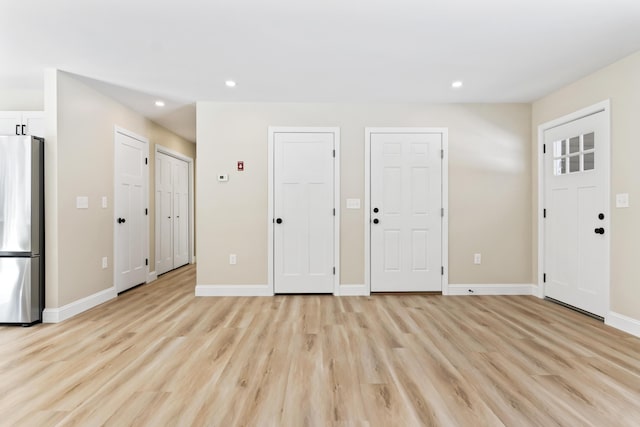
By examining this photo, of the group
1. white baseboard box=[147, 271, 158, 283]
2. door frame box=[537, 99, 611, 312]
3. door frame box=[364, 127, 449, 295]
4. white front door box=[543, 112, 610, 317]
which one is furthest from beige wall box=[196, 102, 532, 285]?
white baseboard box=[147, 271, 158, 283]

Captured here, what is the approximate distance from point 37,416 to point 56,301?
71.1 inches

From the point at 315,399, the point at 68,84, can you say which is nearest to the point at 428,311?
the point at 315,399

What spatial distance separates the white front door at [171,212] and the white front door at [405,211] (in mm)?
3436

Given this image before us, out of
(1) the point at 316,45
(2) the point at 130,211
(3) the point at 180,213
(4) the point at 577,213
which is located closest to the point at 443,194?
(4) the point at 577,213

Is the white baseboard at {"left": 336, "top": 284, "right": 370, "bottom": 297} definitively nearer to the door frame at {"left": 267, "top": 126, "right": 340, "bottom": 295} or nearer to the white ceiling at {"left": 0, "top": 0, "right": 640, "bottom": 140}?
the door frame at {"left": 267, "top": 126, "right": 340, "bottom": 295}

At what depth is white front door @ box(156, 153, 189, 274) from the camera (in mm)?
5207

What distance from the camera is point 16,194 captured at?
9.70ft

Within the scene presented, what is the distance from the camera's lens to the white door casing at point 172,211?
5203 millimetres

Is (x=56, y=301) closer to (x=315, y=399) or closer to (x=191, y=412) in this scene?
(x=191, y=412)

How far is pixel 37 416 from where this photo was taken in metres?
1.67

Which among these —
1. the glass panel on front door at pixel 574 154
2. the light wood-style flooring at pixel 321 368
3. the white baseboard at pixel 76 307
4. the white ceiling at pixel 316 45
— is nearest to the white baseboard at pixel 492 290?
the light wood-style flooring at pixel 321 368

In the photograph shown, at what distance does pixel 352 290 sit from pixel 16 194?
11.8 ft

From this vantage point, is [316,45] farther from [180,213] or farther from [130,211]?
[180,213]

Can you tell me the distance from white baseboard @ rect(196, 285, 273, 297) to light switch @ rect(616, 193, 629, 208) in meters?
3.71
